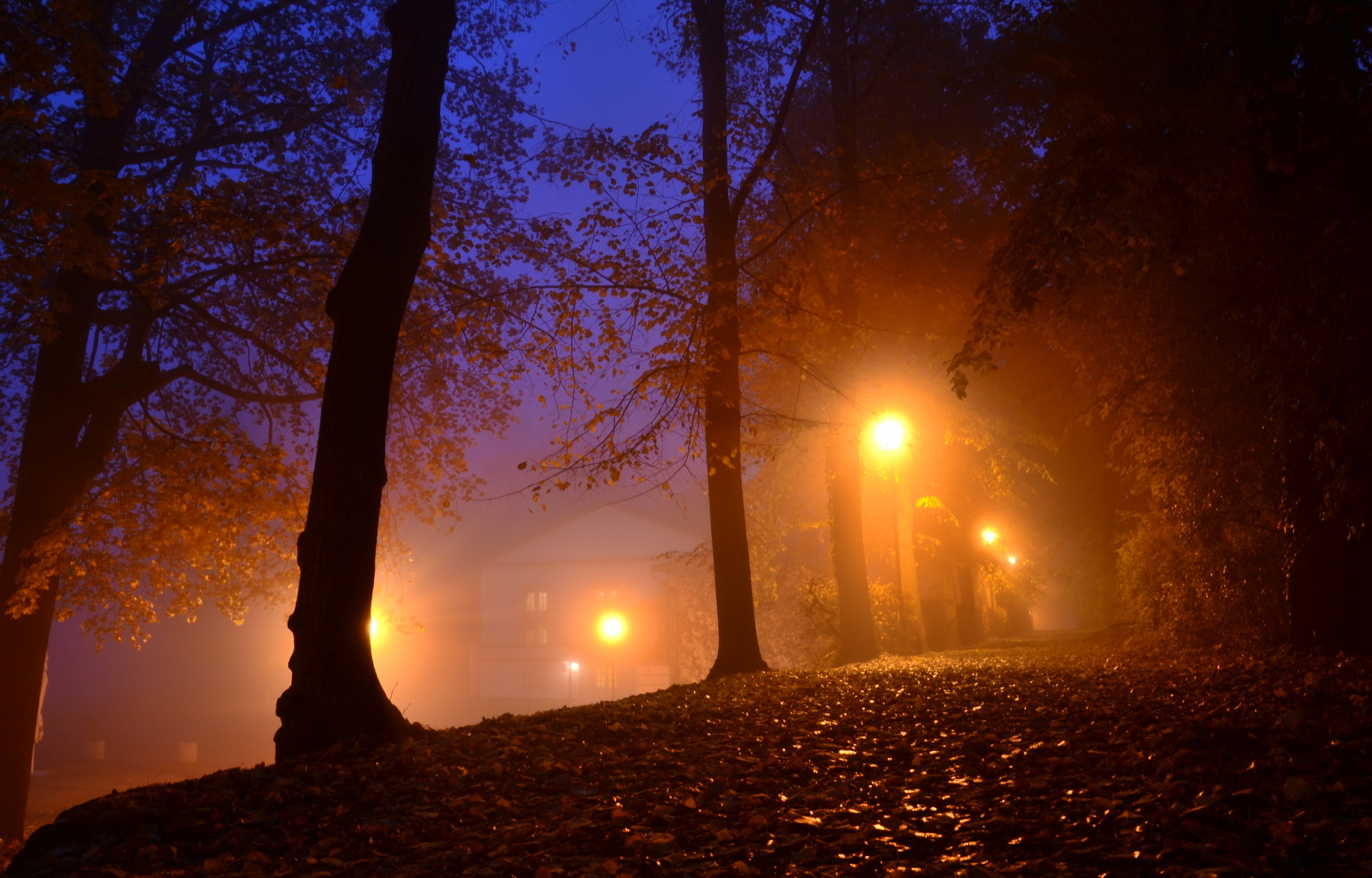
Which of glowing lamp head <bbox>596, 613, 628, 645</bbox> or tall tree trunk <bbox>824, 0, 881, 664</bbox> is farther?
glowing lamp head <bbox>596, 613, 628, 645</bbox>

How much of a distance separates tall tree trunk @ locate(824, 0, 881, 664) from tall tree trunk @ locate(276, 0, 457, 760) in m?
11.2

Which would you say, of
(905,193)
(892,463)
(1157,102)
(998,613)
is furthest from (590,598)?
(1157,102)

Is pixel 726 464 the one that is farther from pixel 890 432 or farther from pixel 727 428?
pixel 890 432

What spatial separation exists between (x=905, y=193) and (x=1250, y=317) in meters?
6.31

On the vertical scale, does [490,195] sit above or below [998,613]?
above

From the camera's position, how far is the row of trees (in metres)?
7.71

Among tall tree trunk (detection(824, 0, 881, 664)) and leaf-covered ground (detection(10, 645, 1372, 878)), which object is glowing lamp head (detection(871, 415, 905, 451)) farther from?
leaf-covered ground (detection(10, 645, 1372, 878))

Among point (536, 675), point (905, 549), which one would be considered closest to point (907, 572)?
point (905, 549)

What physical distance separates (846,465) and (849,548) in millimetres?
1761

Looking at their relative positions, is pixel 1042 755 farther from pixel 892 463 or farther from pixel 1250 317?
pixel 892 463

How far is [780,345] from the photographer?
14.9m

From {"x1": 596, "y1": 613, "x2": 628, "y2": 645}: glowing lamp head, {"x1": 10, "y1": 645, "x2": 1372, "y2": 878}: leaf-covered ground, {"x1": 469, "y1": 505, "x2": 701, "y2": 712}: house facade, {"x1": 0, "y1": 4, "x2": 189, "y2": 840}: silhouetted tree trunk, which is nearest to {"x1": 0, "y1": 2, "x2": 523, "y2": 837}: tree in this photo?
{"x1": 0, "y1": 4, "x2": 189, "y2": 840}: silhouetted tree trunk

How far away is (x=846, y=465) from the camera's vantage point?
17.8 m

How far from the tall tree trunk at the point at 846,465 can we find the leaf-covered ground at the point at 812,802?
35.3 ft
